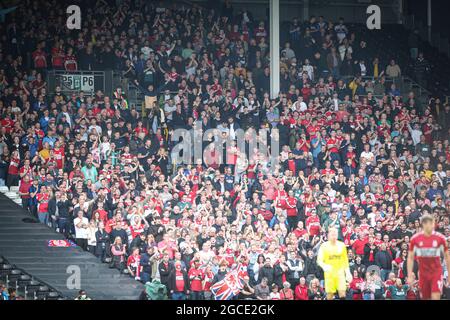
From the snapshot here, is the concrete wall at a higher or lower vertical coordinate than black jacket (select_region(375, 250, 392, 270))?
higher

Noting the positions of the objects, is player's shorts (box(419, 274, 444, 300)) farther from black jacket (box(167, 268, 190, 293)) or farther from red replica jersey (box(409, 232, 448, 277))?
black jacket (box(167, 268, 190, 293))

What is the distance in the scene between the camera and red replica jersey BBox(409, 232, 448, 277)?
698 inches

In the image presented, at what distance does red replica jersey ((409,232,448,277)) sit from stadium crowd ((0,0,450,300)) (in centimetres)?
650

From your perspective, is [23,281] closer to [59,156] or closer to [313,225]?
[59,156]

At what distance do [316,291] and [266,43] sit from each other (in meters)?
10.7

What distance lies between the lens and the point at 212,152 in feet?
94.6

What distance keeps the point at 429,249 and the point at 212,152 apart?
11.6 m

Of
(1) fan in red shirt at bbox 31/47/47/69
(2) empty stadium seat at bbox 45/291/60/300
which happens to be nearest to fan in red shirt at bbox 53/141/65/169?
(2) empty stadium seat at bbox 45/291/60/300

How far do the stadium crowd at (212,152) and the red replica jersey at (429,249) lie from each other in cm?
650

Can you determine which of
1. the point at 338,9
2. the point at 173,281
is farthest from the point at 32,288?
the point at 338,9

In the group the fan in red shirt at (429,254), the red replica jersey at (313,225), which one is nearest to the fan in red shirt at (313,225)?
the red replica jersey at (313,225)

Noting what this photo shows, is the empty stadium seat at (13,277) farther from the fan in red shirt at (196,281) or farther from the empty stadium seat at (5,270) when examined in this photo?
the fan in red shirt at (196,281)

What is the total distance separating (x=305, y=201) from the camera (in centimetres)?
2738
